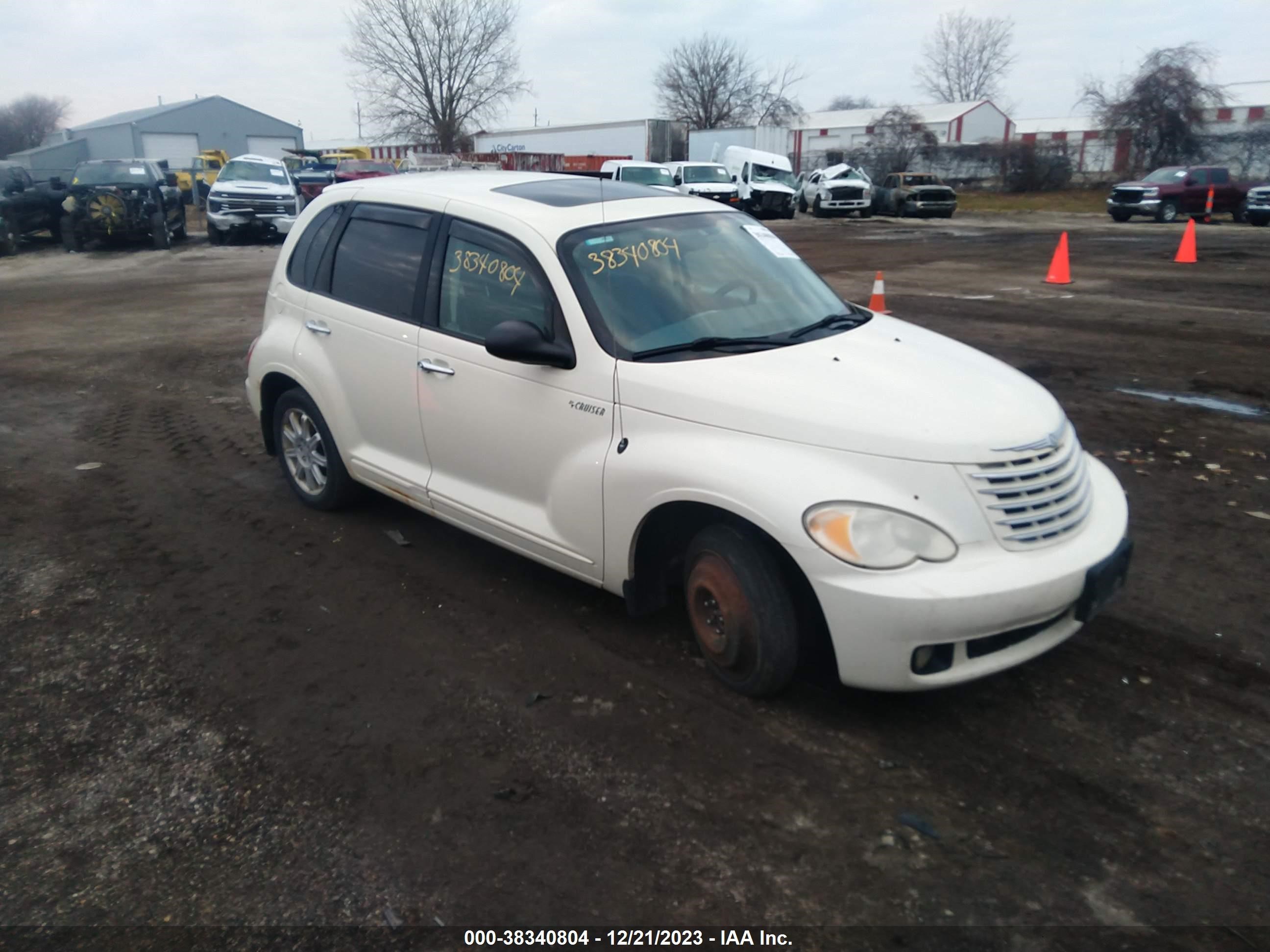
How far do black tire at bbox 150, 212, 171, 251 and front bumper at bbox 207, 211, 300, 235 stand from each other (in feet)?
3.85

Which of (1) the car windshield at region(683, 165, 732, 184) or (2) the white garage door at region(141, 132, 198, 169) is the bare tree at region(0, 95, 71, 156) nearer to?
(2) the white garage door at region(141, 132, 198, 169)

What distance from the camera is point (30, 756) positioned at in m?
3.45

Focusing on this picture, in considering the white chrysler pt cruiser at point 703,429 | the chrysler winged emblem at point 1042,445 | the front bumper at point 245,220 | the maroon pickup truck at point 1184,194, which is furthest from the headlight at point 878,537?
the maroon pickup truck at point 1184,194

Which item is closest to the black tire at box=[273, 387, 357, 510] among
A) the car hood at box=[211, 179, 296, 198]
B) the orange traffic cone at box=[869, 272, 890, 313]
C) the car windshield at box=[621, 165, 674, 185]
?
the orange traffic cone at box=[869, 272, 890, 313]

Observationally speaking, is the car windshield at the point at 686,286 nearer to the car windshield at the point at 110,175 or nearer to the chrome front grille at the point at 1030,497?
the chrome front grille at the point at 1030,497

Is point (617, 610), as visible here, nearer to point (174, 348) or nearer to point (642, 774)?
point (642, 774)

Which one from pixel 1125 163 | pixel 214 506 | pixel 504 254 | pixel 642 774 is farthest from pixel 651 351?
pixel 1125 163

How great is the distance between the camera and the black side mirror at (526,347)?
3.86 m

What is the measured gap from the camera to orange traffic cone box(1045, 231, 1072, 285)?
48.9ft

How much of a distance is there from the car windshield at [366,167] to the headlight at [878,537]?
30.8m

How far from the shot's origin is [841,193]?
34938 mm

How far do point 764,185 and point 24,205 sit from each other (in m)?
22.6

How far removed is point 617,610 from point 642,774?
1258mm

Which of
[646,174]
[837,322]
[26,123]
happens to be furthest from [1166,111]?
[26,123]
